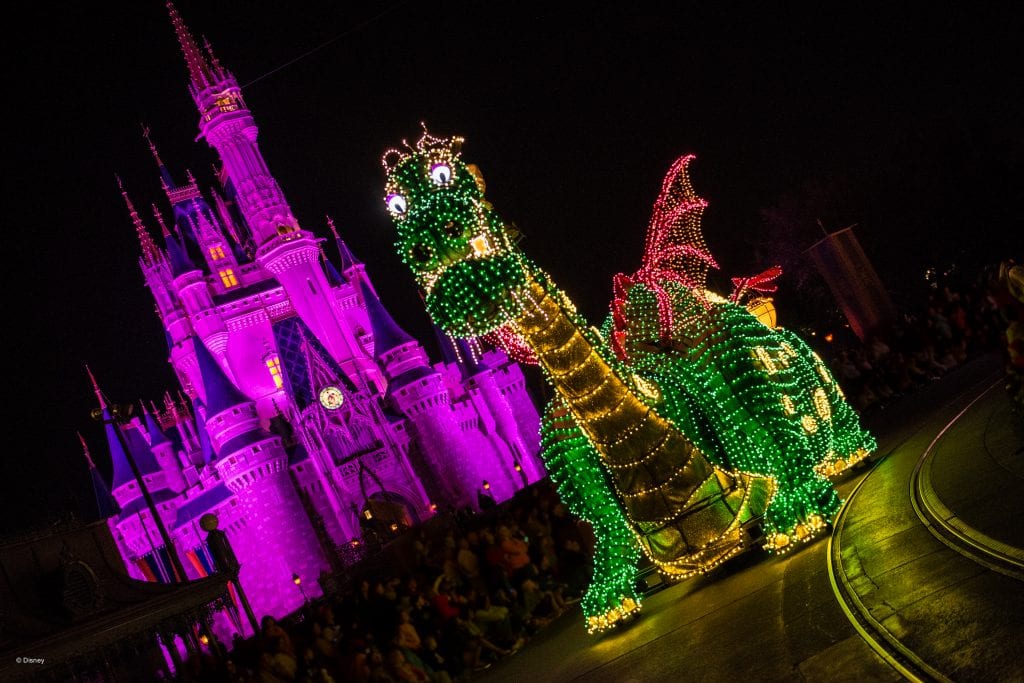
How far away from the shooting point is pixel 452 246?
676cm

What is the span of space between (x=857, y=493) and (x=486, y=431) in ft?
115

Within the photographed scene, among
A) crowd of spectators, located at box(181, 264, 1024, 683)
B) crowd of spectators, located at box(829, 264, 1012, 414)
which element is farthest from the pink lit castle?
crowd of spectators, located at box(181, 264, 1024, 683)

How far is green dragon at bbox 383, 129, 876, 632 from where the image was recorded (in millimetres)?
6859

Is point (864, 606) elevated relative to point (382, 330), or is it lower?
lower

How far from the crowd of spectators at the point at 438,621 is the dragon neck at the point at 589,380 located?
414 cm

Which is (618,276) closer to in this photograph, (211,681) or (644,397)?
(644,397)

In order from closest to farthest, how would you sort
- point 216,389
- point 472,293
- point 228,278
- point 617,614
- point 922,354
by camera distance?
point 472,293
point 617,614
point 922,354
point 216,389
point 228,278

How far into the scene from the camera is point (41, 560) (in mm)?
10523

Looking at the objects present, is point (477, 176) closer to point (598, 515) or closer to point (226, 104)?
point (598, 515)

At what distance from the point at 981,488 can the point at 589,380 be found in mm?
2963

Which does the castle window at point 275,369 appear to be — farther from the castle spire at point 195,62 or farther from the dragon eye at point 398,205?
the dragon eye at point 398,205

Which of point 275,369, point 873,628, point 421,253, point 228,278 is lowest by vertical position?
point 873,628

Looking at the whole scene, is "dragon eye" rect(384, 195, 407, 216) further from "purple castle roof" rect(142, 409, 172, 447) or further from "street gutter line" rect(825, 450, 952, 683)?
"purple castle roof" rect(142, 409, 172, 447)

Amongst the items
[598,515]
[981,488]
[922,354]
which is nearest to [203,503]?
[922,354]
